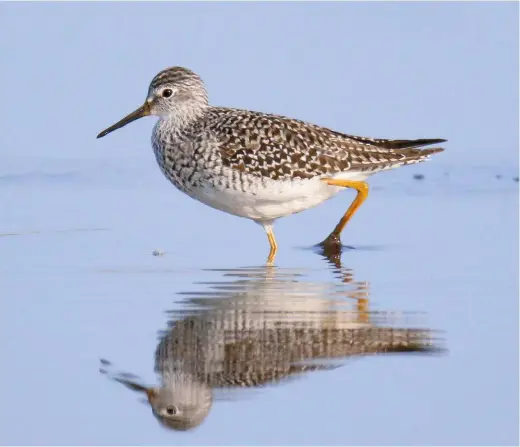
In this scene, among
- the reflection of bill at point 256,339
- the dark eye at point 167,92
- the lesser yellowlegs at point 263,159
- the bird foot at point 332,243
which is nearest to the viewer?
the reflection of bill at point 256,339

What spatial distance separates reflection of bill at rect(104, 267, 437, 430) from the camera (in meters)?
7.49

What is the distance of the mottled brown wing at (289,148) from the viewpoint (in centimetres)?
1173

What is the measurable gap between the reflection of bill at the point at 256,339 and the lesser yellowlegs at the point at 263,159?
1520 millimetres

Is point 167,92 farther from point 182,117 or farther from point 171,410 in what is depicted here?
point 171,410

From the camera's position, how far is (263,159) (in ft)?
38.5

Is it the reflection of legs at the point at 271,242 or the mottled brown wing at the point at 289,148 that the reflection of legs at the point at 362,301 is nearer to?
the reflection of legs at the point at 271,242

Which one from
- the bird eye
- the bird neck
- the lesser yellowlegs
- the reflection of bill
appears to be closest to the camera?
the bird eye

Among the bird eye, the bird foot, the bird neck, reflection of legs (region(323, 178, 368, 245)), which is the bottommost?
the bird eye

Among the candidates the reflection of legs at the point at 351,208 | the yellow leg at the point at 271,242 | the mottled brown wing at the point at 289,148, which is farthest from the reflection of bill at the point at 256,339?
the reflection of legs at the point at 351,208

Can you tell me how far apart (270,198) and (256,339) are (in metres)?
3.55

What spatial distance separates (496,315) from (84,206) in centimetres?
607

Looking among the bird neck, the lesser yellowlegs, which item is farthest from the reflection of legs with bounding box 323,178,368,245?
the bird neck

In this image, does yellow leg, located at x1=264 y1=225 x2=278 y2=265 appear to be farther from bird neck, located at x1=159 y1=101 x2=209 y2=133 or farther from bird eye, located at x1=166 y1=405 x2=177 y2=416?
bird eye, located at x1=166 y1=405 x2=177 y2=416

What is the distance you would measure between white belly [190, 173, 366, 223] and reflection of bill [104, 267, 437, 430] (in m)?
1.45
